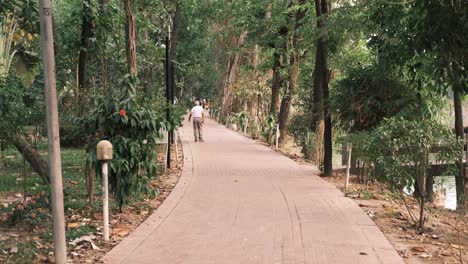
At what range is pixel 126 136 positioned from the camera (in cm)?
852

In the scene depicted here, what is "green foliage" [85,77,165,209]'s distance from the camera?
827 centimetres

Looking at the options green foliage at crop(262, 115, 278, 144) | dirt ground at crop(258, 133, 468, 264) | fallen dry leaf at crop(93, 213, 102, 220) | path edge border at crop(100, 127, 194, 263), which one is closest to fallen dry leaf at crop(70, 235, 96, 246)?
path edge border at crop(100, 127, 194, 263)

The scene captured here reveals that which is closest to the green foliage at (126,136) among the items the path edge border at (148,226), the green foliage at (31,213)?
the path edge border at (148,226)

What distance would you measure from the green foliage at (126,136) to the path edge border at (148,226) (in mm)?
571

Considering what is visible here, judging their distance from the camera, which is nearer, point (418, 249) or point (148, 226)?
point (418, 249)

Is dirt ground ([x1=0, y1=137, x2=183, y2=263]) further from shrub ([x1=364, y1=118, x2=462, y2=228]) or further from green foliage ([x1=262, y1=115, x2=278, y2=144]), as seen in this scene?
green foliage ([x1=262, y1=115, x2=278, y2=144])

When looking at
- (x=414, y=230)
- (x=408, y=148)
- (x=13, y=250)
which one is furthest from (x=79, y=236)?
(x=414, y=230)

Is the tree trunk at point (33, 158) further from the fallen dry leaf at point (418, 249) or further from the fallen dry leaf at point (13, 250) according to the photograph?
the fallen dry leaf at point (418, 249)

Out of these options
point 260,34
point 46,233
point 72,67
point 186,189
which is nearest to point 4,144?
point 46,233

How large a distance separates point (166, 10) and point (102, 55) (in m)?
10.9

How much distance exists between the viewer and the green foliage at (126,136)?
827 centimetres

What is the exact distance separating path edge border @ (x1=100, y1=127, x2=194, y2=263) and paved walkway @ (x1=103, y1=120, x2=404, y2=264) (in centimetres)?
1

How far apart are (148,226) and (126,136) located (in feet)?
4.71

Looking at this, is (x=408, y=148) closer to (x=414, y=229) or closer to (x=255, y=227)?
(x=414, y=229)
